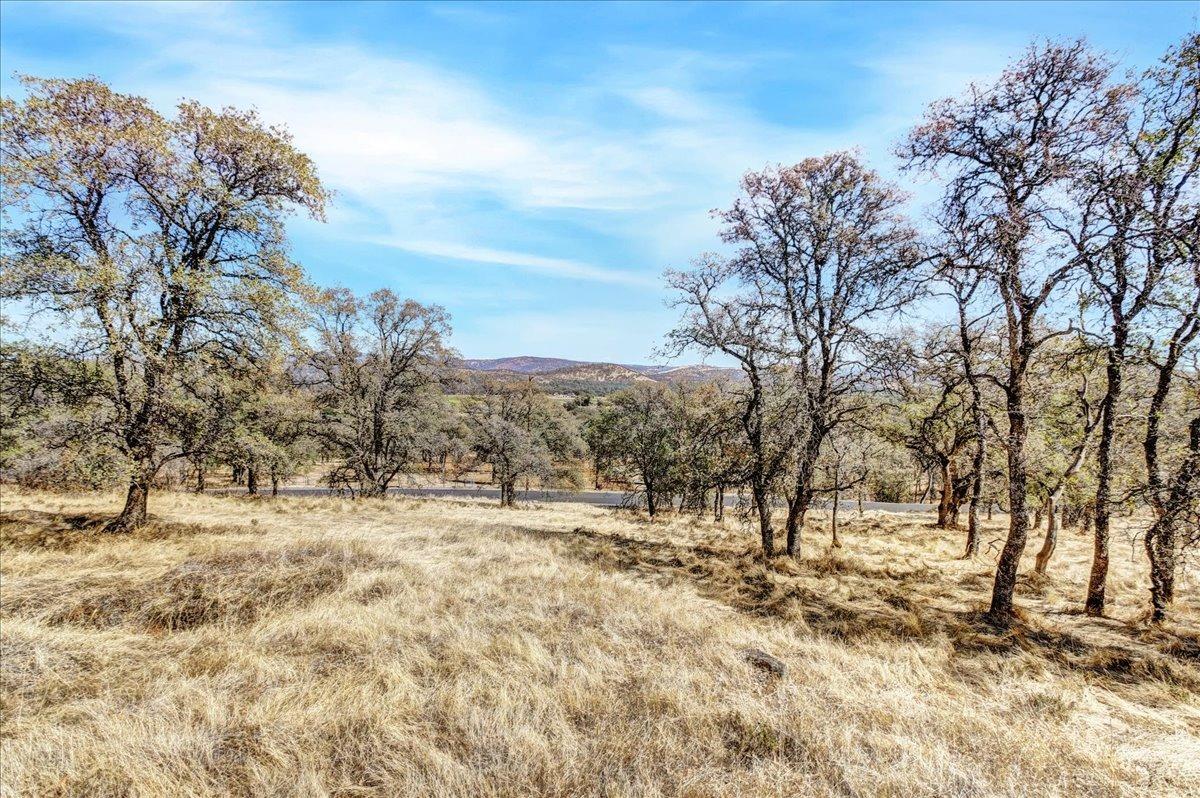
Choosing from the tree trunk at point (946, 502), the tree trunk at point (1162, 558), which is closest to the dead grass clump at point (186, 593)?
the tree trunk at point (1162, 558)

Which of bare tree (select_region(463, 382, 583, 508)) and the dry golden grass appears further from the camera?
bare tree (select_region(463, 382, 583, 508))

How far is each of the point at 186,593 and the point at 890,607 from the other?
12.5 m

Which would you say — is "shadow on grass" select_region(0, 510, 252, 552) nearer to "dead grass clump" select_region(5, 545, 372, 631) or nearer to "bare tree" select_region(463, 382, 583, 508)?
"dead grass clump" select_region(5, 545, 372, 631)

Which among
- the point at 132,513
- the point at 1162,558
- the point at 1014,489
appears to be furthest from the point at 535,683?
the point at 132,513

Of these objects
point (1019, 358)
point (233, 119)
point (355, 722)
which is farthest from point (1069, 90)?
point (233, 119)

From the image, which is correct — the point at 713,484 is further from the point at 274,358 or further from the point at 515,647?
the point at 274,358

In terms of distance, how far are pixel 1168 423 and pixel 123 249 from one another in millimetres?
22126

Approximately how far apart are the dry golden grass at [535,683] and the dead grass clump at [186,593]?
0.05 metres

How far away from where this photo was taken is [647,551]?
621 inches

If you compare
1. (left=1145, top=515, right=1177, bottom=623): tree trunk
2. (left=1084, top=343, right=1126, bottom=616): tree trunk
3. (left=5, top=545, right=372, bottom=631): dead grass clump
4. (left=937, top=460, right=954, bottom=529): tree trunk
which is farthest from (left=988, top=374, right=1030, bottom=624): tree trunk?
(left=937, top=460, right=954, bottom=529): tree trunk

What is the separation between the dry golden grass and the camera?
400cm

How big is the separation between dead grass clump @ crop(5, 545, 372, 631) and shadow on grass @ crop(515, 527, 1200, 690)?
6750 millimetres

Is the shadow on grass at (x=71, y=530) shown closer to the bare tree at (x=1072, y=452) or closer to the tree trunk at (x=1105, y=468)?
the bare tree at (x=1072, y=452)

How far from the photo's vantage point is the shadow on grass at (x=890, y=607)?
25.1 ft
